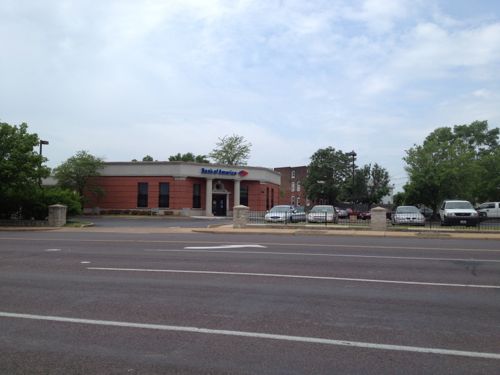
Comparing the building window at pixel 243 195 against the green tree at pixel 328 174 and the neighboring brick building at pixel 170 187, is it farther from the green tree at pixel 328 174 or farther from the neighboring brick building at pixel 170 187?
the green tree at pixel 328 174

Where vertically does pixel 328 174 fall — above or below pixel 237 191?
above

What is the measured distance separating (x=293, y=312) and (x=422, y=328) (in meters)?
1.79

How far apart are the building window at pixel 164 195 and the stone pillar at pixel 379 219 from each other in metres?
26.0

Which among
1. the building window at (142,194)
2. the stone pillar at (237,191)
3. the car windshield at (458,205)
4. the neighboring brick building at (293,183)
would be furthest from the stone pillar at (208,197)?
the neighboring brick building at (293,183)

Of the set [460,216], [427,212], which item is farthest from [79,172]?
[460,216]

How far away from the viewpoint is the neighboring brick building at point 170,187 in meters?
47.2

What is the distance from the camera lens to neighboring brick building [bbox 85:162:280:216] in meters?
47.2

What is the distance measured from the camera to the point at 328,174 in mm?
88062

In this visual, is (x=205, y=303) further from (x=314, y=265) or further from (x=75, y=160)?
(x=75, y=160)

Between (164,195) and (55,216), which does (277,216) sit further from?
(164,195)

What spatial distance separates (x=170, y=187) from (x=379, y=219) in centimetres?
2603

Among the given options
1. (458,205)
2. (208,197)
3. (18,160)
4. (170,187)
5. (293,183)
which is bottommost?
(458,205)

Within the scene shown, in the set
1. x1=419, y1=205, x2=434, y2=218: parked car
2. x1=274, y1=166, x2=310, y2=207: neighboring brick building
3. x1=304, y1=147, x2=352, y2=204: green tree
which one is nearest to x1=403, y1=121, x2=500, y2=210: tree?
x1=419, y1=205, x2=434, y2=218: parked car

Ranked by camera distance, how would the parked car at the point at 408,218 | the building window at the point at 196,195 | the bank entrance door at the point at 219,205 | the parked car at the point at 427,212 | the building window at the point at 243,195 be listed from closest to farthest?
1. the parked car at the point at 408,218
2. the parked car at the point at 427,212
3. the building window at the point at 196,195
4. the bank entrance door at the point at 219,205
5. the building window at the point at 243,195
